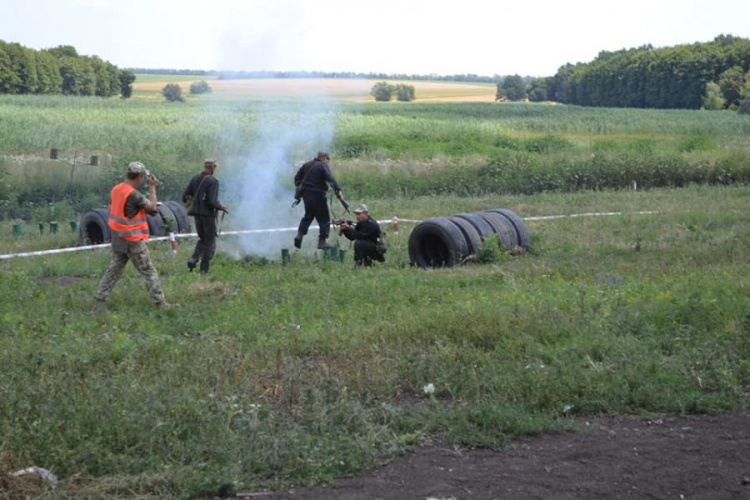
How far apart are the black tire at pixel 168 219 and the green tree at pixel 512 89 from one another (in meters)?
80.2

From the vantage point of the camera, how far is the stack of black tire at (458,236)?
15.9 metres

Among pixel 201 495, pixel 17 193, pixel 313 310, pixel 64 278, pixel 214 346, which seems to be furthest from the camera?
pixel 17 193

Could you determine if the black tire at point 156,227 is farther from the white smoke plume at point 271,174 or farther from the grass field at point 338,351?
the grass field at point 338,351

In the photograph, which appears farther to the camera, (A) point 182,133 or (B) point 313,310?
(A) point 182,133

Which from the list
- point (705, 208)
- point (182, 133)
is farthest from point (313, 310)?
point (182, 133)

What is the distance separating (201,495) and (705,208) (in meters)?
19.0

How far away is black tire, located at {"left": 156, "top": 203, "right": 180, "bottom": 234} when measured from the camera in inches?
803

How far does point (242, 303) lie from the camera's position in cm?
1229

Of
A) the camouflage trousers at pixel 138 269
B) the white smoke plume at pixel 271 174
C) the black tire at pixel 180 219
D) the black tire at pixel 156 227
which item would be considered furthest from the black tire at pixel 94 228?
the camouflage trousers at pixel 138 269

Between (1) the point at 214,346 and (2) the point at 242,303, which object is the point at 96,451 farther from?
(2) the point at 242,303

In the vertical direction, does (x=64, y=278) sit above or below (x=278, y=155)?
below

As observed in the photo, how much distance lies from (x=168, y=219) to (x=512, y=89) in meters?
89.1

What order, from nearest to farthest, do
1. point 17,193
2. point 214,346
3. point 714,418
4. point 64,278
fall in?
point 714,418 < point 214,346 < point 64,278 < point 17,193

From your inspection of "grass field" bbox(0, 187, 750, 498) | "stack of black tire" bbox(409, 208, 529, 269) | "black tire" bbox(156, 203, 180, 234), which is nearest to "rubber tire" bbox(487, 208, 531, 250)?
"stack of black tire" bbox(409, 208, 529, 269)
